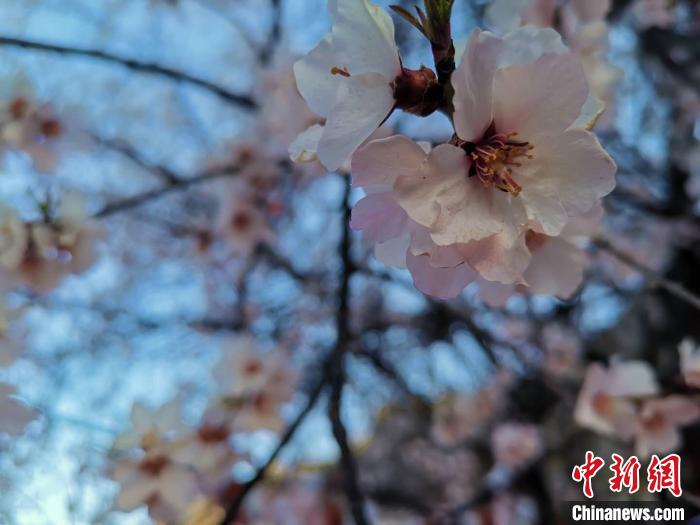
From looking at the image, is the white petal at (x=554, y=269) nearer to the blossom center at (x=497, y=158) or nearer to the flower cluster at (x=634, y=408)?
the blossom center at (x=497, y=158)

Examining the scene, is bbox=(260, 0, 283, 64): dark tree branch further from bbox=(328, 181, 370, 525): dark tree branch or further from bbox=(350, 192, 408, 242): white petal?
bbox=(350, 192, 408, 242): white petal

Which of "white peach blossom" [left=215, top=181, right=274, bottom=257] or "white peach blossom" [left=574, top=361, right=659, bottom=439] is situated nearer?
"white peach blossom" [left=574, top=361, right=659, bottom=439]

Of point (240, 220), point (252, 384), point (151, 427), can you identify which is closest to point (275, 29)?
point (240, 220)

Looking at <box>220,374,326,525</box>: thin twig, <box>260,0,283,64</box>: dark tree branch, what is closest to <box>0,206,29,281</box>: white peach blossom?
<box>220,374,326,525</box>: thin twig

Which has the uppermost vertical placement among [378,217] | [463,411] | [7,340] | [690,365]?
[378,217]

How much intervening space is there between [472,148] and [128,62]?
3.19 feet

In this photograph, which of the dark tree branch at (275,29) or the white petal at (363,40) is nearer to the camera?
the white petal at (363,40)

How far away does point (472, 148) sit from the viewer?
52cm

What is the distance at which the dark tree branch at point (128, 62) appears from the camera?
1005mm

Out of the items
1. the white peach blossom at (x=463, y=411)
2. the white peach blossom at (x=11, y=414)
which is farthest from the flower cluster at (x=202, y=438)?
the white peach blossom at (x=463, y=411)

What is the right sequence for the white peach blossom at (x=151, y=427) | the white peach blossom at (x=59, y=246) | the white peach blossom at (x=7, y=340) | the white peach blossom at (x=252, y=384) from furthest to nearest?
the white peach blossom at (x=252, y=384)
the white peach blossom at (x=151, y=427)
the white peach blossom at (x=59, y=246)
the white peach blossom at (x=7, y=340)

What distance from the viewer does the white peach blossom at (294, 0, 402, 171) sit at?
49cm

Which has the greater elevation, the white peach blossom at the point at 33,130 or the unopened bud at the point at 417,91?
the unopened bud at the point at 417,91

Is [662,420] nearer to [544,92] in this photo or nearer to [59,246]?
[544,92]
